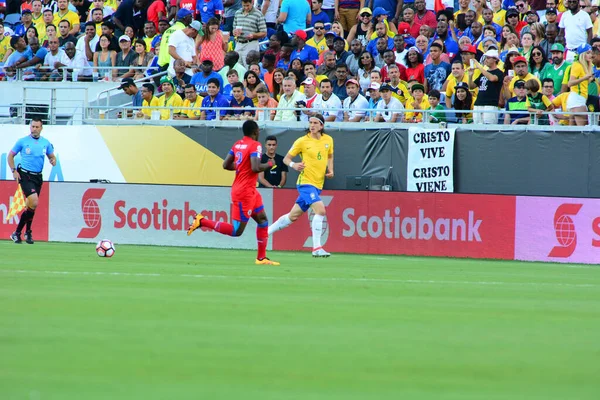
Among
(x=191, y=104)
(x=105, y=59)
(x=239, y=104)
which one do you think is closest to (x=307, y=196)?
(x=239, y=104)

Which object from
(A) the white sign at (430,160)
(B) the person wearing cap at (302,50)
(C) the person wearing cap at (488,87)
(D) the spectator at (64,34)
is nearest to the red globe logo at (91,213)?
(B) the person wearing cap at (302,50)

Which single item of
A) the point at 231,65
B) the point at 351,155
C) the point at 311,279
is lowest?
the point at 311,279

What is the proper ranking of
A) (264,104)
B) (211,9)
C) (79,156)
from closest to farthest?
1. (264,104)
2. (79,156)
3. (211,9)

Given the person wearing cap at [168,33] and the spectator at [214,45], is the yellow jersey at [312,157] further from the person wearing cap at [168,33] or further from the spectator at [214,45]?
the person wearing cap at [168,33]

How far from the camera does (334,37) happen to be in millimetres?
24750

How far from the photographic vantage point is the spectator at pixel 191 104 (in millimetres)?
24516

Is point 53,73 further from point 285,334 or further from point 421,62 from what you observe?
point 285,334

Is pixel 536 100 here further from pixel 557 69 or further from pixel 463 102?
pixel 463 102

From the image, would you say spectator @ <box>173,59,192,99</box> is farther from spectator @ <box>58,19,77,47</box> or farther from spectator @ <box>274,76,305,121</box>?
spectator @ <box>58,19,77,47</box>

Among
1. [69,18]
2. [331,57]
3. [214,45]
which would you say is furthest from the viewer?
[69,18]

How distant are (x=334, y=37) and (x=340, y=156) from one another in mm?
3520

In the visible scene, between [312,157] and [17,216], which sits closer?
[312,157]

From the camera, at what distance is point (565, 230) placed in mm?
A: 19062

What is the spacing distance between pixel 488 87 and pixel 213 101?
6605 mm
